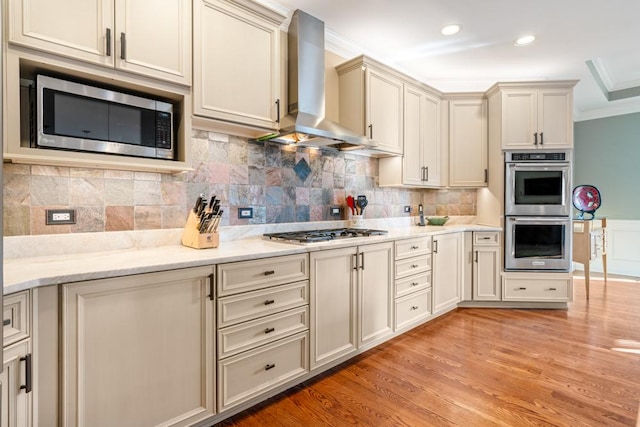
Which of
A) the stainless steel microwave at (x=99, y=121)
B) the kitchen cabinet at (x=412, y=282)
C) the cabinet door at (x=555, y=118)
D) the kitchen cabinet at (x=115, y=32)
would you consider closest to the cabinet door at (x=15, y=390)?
the stainless steel microwave at (x=99, y=121)

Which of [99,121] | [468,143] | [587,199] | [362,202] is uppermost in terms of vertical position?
[468,143]

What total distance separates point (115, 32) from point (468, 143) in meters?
3.65

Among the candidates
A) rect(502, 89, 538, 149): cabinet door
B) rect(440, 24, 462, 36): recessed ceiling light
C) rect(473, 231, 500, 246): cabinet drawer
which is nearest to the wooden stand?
rect(473, 231, 500, 246): cabinet drawer

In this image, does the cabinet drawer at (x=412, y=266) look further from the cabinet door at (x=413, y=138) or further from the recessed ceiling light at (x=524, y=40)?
the recessed ceiling light at (x=524, y=40)

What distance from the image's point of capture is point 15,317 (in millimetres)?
1190

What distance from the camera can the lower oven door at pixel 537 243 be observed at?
369 centimetres

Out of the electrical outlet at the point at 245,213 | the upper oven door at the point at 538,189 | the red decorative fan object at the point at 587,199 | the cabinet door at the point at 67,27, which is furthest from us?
the red decorative fan object at the point at 587,199

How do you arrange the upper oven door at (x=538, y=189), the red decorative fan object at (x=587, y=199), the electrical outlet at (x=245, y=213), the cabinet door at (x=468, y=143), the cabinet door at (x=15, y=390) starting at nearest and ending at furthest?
the cabinet door at (x=15, y=390), the electrical outlet at (x=245, y=213), the upper oven door at (x=538, y=189), the cabinet door at (x=468, y=143), the red decorative fan object at (x=587, y=199)

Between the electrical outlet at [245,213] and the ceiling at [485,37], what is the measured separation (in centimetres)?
150

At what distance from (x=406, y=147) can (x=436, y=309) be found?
1678 mm

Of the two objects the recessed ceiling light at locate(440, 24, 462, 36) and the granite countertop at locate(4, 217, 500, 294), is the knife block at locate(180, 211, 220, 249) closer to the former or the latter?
the granite countertop at locate(4, 217, 500, 294)

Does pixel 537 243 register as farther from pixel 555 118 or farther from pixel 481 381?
pixel 481 381

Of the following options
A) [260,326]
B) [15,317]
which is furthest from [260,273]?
[15,317]

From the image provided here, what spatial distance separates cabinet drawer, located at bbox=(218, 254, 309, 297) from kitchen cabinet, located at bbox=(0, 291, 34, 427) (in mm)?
753
